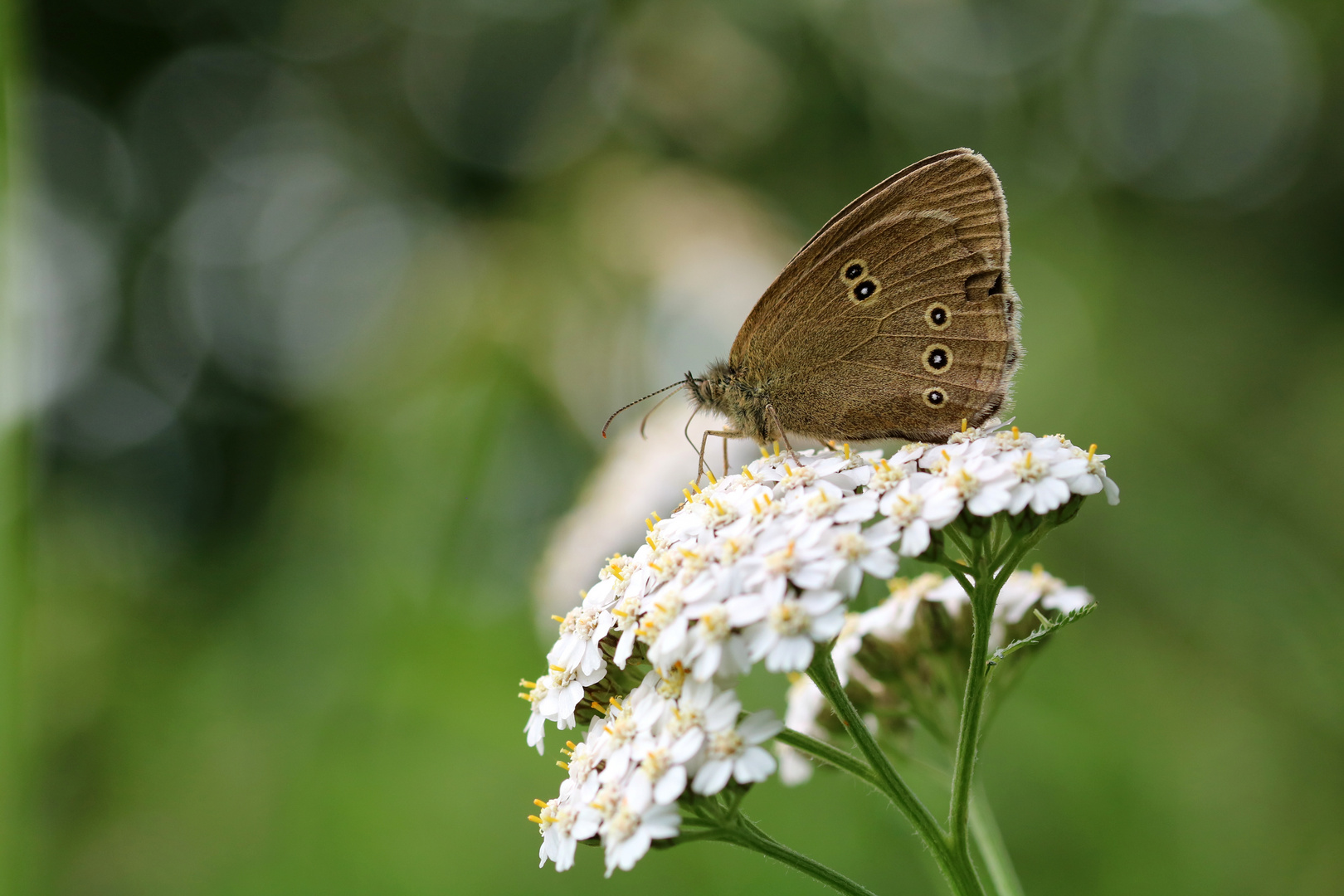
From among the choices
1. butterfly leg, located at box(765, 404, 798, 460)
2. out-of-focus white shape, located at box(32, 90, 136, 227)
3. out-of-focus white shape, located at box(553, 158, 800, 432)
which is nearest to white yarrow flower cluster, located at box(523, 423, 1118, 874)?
butterfly leg, located at box(765, 404, 798, 460)

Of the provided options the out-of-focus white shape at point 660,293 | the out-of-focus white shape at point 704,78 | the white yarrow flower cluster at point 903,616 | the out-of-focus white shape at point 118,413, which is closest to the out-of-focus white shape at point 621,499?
the out-of-focus white shape at point 660,293

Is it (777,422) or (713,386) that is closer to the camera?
(777,422)

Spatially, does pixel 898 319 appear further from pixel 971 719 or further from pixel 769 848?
pixel 769 848

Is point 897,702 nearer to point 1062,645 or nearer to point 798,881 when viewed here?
point 798,881

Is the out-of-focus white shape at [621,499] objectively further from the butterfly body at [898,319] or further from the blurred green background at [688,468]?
the butterfly body at [898,319]

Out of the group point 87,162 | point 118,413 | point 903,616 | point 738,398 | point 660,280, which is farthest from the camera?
point 118,413

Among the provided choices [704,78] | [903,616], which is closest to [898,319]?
[903,616]
